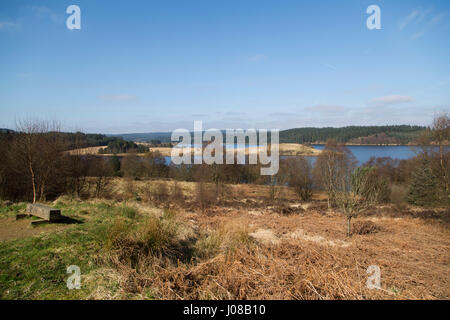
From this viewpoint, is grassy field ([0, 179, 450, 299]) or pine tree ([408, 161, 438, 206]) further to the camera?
pine tree ([408, 161, 438, 206])

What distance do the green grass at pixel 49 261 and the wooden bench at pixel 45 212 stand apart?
0.93 metres

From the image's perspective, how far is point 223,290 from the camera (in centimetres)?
346

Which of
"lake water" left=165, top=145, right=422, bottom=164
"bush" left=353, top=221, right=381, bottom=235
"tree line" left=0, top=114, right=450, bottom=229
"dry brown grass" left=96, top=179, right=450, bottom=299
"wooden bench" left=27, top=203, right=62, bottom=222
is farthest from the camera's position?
"lake water" left=165, top=145, right=422, bottom=164

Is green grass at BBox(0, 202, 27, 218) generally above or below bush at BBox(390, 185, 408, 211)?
above

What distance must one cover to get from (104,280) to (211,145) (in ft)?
122

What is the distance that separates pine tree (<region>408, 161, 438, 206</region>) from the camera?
22531 millimetres

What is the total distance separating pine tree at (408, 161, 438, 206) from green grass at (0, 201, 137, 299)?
28.4 metres

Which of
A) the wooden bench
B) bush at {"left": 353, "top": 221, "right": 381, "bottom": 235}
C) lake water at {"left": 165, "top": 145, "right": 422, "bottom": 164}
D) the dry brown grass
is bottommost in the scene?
bush at {"left": 353, "top": 221, "right": 381, "bottom": 235}

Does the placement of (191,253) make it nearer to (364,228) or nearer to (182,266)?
(182,266)

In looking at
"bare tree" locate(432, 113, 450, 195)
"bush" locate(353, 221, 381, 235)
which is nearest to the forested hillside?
"bare tree" locate(432, 113, 450, 195)

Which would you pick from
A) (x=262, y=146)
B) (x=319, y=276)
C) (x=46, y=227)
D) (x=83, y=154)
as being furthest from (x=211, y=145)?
(x=319, y=276)

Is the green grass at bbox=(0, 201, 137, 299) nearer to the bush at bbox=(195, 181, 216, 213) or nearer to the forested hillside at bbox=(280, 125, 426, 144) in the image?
the bush at bbox=(195, 181, 216, 213)

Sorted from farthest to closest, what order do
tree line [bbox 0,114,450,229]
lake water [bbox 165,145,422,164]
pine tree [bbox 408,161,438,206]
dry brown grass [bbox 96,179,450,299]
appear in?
lake water [bbox 165,145,422,164] < pine tree [bbox 408,161,438,206] < tree line [bbox 0,114,450,229] < dry brown grass [bbox 96,179,450,299]
